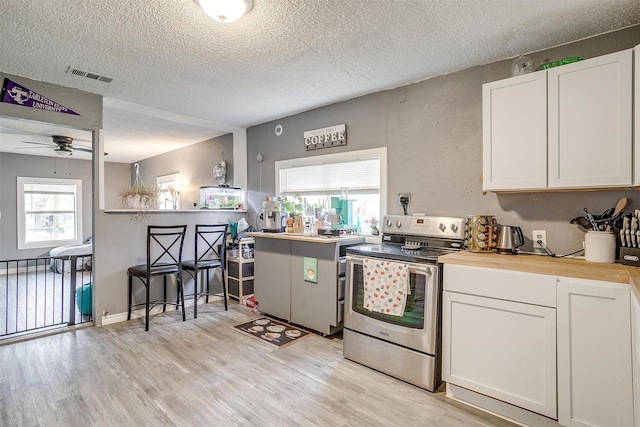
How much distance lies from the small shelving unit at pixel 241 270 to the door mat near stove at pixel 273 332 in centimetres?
76

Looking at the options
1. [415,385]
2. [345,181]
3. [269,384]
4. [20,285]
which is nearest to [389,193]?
[345,181]

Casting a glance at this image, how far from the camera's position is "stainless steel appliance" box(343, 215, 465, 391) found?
2.12m

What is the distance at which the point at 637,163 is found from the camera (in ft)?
5.72

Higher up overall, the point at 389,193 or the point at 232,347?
the point at 389,193

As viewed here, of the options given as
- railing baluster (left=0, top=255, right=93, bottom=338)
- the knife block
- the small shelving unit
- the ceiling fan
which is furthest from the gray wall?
the ceiling fan

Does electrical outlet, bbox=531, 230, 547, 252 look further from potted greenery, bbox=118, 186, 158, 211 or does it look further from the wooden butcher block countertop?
potted greenery, bbox=118, 186, 158, 211

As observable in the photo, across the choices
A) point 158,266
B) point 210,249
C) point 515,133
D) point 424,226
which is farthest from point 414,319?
point 210,249

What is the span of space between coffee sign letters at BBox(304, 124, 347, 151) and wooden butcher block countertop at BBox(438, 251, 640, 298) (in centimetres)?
188

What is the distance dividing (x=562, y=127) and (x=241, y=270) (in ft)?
11.5

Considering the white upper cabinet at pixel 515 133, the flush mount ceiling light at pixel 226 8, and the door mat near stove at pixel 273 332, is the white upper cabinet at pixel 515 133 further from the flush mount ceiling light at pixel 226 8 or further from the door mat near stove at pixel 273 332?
the door mat near stove at pixel 273 332

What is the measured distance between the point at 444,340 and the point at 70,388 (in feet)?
8.28

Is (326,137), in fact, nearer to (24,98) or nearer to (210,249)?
(210,249)

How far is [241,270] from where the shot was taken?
13.4ft

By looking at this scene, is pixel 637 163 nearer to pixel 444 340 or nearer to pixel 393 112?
pixel 444 340
